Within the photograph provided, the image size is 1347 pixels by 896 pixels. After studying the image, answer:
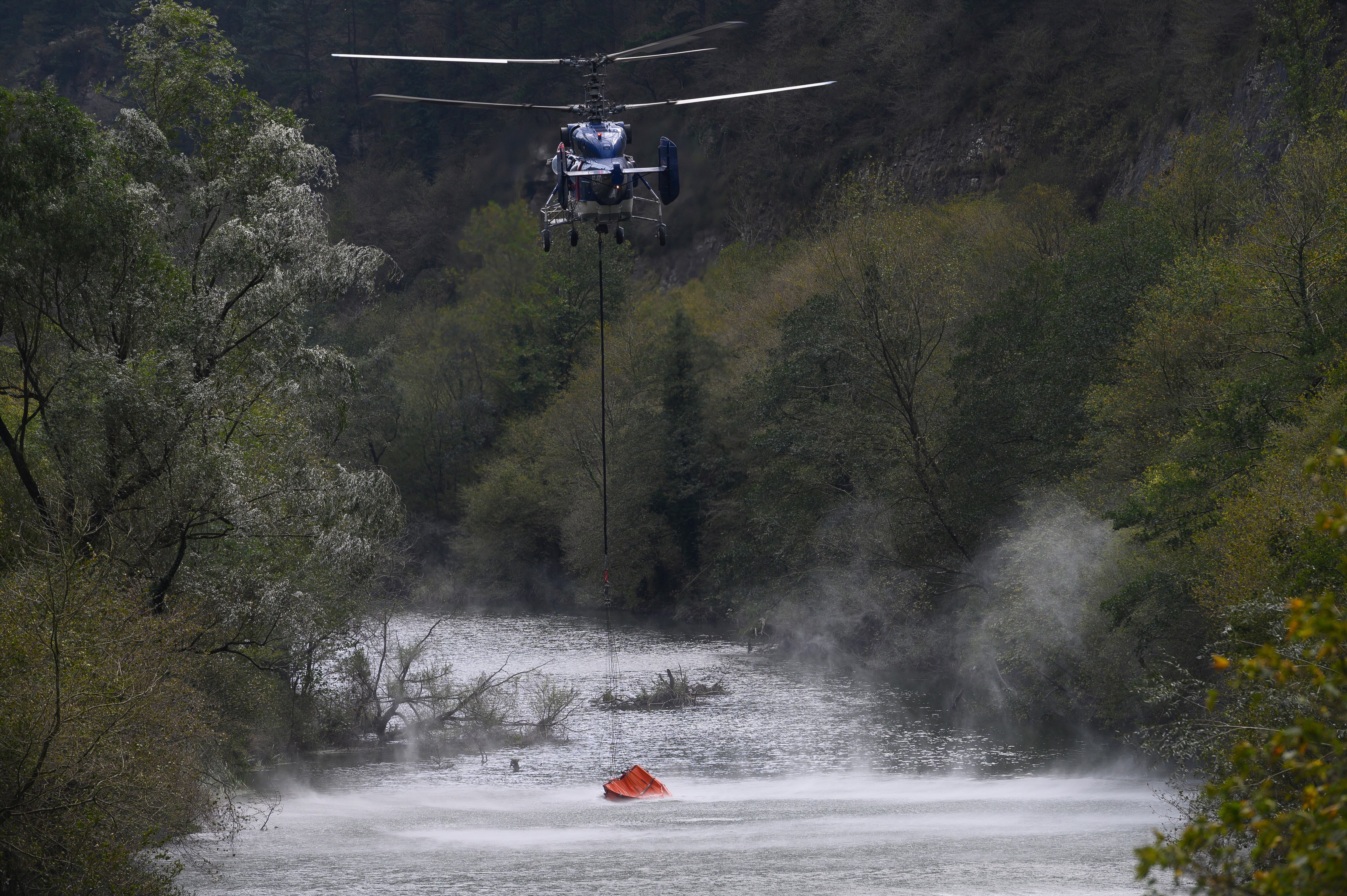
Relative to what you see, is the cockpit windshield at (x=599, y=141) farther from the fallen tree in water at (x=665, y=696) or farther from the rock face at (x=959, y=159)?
the rock face at (x=959, y=159)

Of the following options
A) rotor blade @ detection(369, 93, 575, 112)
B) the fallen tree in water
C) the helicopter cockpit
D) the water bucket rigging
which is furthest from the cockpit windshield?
the fallen tree in water

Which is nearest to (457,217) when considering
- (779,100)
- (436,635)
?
(779,100)

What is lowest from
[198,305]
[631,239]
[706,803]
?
[706,803]

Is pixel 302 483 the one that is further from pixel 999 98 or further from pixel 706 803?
pixel 999 98

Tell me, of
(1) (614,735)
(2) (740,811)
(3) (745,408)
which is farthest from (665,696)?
(3) (745,408)

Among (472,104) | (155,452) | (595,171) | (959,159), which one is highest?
(959,159)

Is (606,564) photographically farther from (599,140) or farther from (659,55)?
(659,55)
